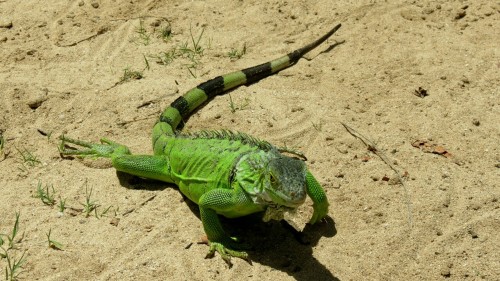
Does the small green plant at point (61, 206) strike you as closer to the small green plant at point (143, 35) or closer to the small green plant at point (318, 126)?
the small green plant at point (318, 126)

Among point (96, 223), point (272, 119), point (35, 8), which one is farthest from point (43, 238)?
point (35, 8)

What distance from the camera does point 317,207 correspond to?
5.58 meters

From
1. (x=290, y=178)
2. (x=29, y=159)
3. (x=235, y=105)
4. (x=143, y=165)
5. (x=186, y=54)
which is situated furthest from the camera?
(x=186, y=54)

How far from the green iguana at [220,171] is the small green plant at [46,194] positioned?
1.86 feet

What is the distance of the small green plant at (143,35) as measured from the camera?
8.28m

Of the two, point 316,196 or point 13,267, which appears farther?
point 316,196

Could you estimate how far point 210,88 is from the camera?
7.36 m

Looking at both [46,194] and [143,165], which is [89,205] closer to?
[46,194]

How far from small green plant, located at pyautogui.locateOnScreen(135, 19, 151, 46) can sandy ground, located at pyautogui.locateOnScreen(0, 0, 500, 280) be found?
2 cm

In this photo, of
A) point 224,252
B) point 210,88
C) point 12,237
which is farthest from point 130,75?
point 224,252

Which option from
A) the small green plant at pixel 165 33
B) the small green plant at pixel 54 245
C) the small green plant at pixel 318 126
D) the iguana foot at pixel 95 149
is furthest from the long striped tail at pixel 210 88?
the small green plant at pixel 54 245

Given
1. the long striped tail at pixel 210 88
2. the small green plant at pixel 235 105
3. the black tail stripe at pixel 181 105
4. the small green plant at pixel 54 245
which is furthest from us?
the small green plant at pixel 235 105

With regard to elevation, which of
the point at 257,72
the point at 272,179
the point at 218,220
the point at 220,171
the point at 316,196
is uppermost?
the point at 272,179

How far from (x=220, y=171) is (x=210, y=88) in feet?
6.26
